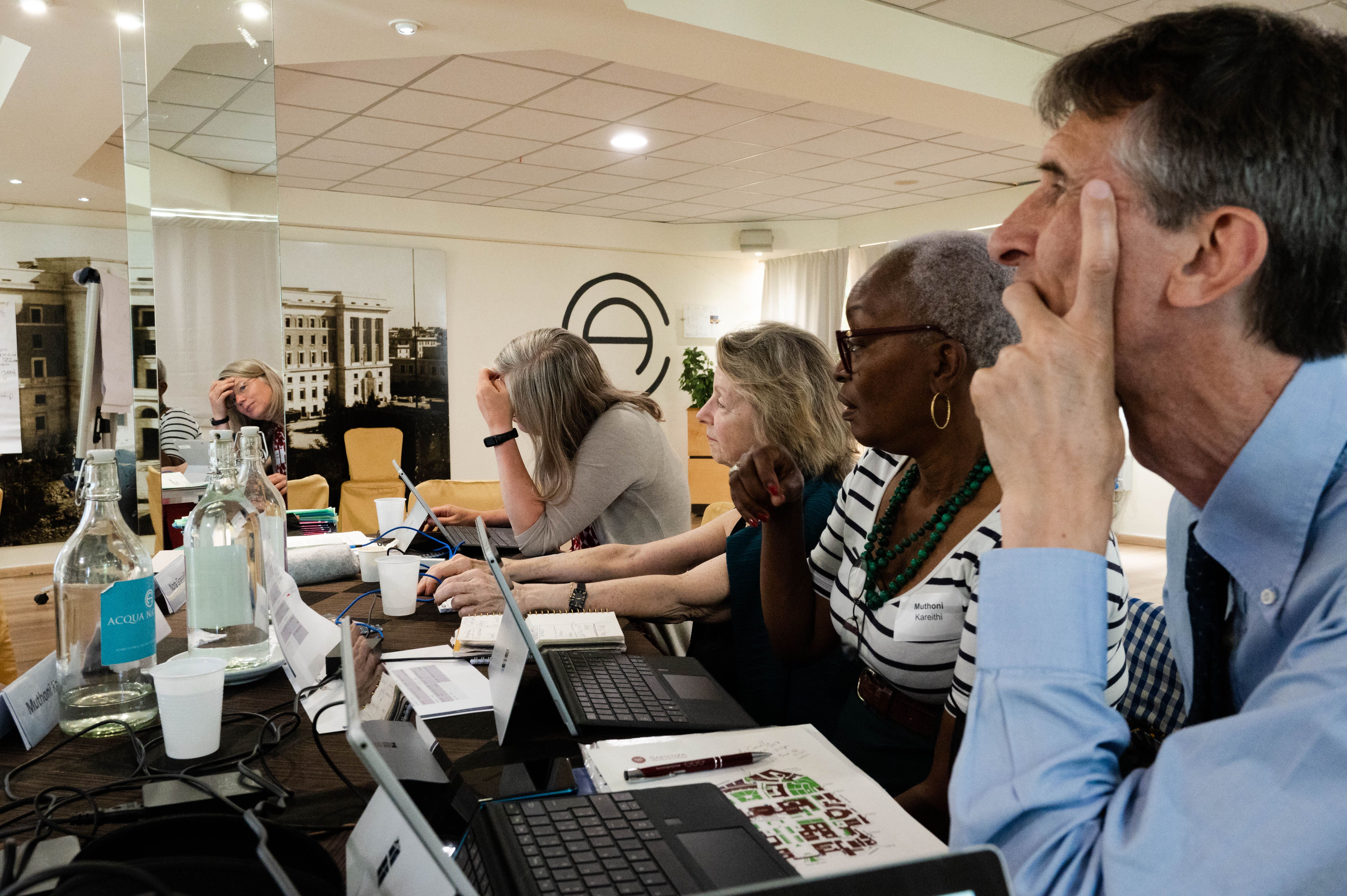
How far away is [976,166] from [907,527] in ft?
16.5

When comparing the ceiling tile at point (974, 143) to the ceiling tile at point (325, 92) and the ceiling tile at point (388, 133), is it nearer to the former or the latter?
A: the ceiling tile at point (388, 133)

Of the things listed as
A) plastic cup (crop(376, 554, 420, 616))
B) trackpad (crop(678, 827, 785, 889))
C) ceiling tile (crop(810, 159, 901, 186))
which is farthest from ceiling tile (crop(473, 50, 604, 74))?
trackpad (crop(678, 827, 785, 889))

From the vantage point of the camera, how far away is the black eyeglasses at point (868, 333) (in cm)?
137

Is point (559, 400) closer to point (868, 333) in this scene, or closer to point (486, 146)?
point (868, 333)

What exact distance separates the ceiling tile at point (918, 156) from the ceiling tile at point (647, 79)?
1651 mm

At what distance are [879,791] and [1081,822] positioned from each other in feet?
0.77

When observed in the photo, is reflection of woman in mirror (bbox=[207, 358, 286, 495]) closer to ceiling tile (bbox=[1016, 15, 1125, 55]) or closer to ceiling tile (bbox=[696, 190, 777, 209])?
ceiling tile (bbox=[1016, 15, 1125, 55])

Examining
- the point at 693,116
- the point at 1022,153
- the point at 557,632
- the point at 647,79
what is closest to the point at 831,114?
the point at 693,116

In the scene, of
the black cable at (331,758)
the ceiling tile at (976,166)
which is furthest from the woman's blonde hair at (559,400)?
the ceiling tile at (976,166)

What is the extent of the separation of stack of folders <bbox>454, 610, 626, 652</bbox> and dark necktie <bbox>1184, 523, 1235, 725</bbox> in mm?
832

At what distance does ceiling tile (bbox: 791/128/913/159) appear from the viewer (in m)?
5.05

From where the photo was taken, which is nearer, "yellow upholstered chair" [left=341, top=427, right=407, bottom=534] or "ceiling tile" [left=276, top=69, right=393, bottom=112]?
"ceiling tile" [left=276, top=69, right=393, bottom=112]

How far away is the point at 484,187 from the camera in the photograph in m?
6.63

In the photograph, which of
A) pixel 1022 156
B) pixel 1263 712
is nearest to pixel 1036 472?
pixel 1263 712
